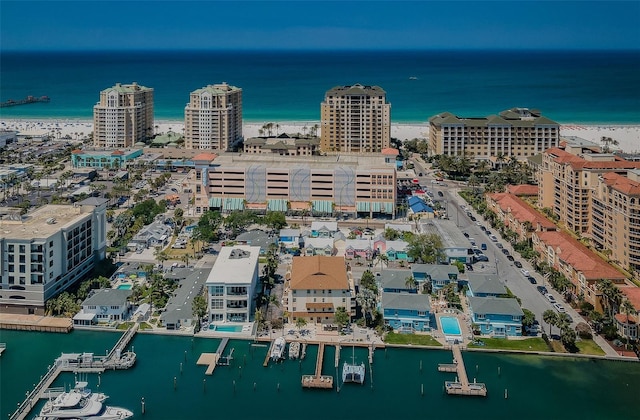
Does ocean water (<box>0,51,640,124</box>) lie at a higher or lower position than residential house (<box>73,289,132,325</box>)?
higher

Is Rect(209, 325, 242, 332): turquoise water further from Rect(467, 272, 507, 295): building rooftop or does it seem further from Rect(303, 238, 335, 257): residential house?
Rect(467, 272, 507, 295): building rooftop

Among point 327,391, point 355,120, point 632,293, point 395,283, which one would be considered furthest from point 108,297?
point 355,120

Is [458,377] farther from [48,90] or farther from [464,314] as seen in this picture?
[48,90]

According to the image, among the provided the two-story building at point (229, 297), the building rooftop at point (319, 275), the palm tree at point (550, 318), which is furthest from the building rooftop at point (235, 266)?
the palm tree at point (550, 318)

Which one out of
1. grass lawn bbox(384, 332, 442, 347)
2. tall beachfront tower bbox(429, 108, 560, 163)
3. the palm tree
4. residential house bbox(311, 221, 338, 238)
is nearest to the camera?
the palm tree

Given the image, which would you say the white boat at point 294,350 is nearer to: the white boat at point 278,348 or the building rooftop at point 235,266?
the white boat at point 278,348

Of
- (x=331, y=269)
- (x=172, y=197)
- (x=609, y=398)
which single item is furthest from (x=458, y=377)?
(x=172, y=197)

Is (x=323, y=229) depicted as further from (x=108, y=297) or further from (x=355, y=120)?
(x=355, y=120)

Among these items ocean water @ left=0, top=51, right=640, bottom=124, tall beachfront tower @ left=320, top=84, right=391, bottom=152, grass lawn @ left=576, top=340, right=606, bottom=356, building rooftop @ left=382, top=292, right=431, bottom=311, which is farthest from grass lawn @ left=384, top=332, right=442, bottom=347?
ocean water @ left=0, top=51, right=640, bottom=124
